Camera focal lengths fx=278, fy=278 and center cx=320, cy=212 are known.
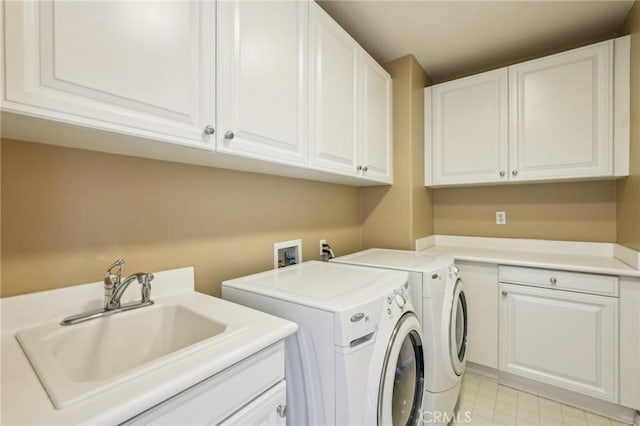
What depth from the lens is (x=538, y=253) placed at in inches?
85.7

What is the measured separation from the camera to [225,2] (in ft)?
3.27

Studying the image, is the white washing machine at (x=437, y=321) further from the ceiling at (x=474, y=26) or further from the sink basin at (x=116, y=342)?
the ceiling at (x=474, y=26)

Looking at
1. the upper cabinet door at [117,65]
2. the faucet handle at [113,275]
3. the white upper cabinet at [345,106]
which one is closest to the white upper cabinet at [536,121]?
the white upper cabinet at [345,106]

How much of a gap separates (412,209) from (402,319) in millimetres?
1248

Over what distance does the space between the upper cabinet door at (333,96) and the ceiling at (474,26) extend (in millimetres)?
252

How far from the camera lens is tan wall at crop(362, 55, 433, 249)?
87.4 inches

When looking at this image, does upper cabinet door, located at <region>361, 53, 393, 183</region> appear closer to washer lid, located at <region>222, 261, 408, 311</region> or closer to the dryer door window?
washer lid, located at <region>222, 261, 408, 311</region>

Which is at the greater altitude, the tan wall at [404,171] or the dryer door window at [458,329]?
the tan wall at [404,171]

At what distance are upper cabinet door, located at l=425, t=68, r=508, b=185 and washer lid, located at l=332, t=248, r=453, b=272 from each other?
86 cm

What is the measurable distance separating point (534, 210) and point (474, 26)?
148 cm

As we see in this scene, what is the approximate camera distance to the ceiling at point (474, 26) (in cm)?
167

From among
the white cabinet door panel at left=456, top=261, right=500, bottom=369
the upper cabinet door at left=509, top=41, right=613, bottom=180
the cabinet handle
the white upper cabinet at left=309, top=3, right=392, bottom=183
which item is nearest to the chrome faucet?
the cabinet handle

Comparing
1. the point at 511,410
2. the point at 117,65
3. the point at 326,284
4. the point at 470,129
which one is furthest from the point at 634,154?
the point at 117,65

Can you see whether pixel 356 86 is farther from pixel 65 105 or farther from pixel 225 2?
pixel 65 105
